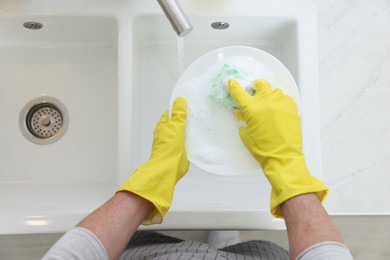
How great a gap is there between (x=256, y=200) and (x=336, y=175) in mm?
240

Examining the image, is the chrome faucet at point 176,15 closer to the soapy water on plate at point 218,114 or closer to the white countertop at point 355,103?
the soapy water on plate at point 218,114

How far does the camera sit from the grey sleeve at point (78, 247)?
0.64 metres

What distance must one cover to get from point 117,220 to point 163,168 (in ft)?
0.42

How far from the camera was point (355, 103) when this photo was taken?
3.26ft

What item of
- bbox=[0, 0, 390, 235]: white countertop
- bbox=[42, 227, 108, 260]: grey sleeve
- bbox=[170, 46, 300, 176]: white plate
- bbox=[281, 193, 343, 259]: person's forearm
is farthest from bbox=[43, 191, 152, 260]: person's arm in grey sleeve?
bbox=[0, 0, 390, 235]: white countertop

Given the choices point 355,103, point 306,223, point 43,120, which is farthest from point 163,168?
point 355,103

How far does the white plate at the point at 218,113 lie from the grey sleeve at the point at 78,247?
24cm

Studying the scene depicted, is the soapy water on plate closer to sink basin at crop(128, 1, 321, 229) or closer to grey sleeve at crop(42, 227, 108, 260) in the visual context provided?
sink basin at crop(128, 1, 321, 229)

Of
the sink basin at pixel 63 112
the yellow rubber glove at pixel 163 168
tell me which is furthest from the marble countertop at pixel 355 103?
the sink basin at pixel 63 112

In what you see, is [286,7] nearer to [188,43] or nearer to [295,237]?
[188,43]

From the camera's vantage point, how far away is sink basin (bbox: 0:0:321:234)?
0.82 meters

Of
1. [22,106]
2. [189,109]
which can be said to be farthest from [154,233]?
[22,106]

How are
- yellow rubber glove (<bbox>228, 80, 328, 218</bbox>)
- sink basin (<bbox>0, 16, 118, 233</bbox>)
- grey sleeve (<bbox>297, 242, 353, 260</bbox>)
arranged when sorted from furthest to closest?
sink basin (<bbox>0, 16, 118, 233</bbox>), yellow rubber glove (<bbox>228, 80, 328, 218</bbox>), grey sleeve (<bbox>297, 242, 353, 260</bbox>)

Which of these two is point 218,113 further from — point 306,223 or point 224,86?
point 306,223
